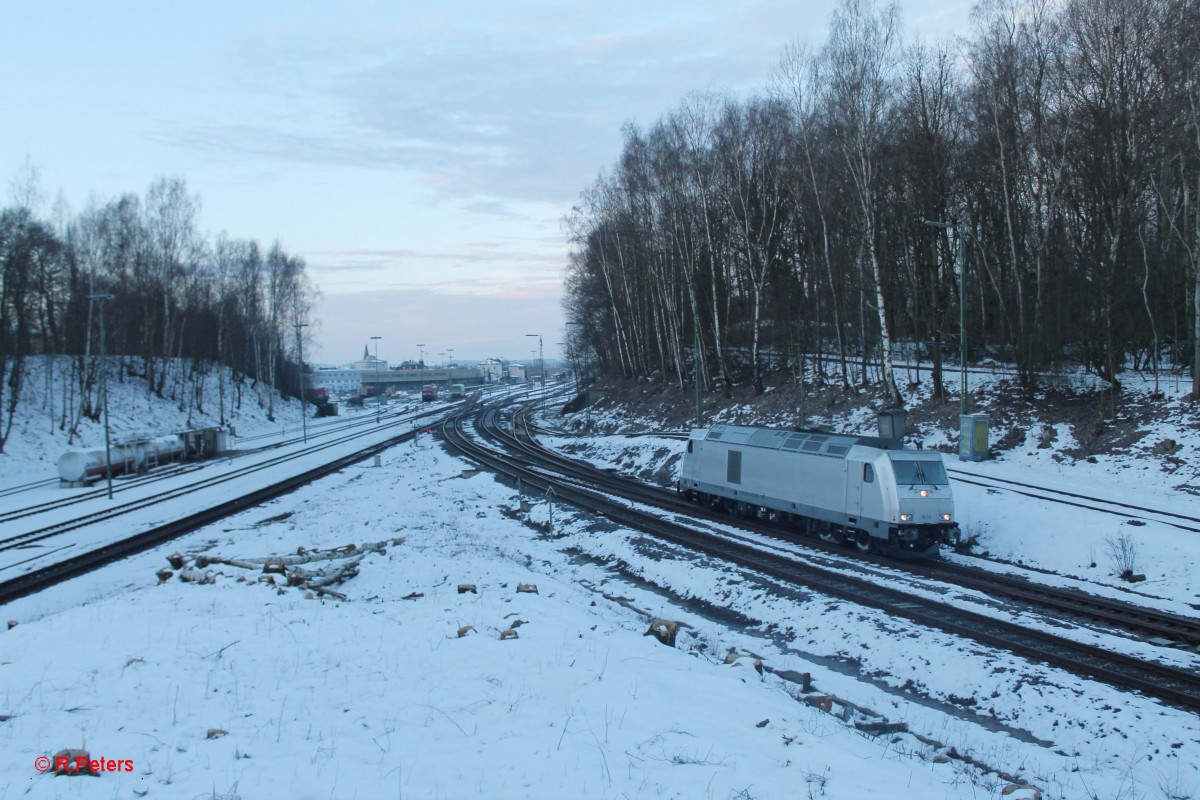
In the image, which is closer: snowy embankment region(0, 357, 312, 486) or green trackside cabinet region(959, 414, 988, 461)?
green trackside cabinet region(959, 414, 988, 461)

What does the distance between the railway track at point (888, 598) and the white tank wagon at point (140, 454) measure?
23.0 meters

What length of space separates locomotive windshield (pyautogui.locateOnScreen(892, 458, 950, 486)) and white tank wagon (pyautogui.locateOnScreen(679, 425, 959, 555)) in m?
0.03

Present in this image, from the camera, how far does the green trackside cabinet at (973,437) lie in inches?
1023

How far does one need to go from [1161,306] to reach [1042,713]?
24.4 meters

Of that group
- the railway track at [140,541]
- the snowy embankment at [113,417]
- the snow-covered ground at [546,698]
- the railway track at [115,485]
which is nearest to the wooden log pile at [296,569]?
the snow-covered ground at [546,698]

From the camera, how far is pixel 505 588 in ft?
49.6

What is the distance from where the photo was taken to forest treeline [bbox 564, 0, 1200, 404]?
1041 inches

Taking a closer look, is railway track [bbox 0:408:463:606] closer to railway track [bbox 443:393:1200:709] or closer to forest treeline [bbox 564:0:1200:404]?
railway track [bbox 443:393:1200:709]

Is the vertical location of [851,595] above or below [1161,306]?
below

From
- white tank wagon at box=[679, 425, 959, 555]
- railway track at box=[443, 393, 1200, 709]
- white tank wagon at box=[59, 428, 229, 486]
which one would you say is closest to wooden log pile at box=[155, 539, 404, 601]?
railway track at box=[443, 393, 1200, 709]

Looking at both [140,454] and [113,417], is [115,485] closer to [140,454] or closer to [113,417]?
[140,454]

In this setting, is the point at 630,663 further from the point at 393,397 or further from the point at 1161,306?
the point at 393,397

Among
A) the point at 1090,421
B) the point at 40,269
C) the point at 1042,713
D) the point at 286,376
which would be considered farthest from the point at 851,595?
the point at 286,376

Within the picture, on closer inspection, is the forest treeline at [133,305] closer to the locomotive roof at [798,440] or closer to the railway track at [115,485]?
the railway track at [115,485]
